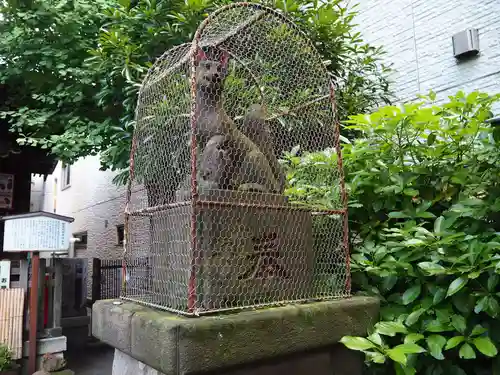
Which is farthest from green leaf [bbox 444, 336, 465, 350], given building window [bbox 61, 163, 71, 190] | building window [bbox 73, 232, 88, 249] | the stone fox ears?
building window [bbox 61, 163, 71, 190]

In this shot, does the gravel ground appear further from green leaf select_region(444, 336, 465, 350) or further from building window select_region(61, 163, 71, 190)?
building window select_region(61, 163, 71, 190)

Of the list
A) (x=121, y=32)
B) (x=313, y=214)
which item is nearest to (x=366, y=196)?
(x=313, y=214)

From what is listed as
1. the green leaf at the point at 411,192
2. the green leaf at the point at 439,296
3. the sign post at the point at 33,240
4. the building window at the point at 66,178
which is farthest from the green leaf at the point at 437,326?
the building window at the point at 66,178

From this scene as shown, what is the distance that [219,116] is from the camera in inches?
99.5

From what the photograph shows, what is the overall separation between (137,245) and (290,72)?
1851 millimetres

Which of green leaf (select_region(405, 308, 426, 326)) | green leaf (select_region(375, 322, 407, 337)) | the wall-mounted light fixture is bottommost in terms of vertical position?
green leaf (select_region(375, 322, 407, 337))

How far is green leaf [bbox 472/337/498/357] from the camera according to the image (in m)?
2.16

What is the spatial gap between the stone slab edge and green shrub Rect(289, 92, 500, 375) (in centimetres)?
16

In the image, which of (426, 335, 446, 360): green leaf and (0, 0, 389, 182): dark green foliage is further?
(0, 0, 389, 182): dark green foliage

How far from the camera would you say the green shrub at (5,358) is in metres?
5.21

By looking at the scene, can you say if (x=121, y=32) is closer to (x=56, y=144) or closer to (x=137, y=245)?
(x=56, y=144)

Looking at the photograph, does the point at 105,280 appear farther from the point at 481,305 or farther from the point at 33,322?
the point at 481,305

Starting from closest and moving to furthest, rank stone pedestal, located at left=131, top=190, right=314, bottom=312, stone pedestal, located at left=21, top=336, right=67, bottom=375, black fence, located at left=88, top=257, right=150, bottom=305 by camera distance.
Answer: stone pedestal, located at left=131, top=190, right=314, bottom=312 → stone pedestal, located at left=21, top=336, right=67, bottom=375 → black fence, located at left=88, top=257, right=150, bottom=305

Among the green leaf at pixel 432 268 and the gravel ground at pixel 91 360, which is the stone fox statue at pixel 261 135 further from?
the gravel ground at pixel 91 360
